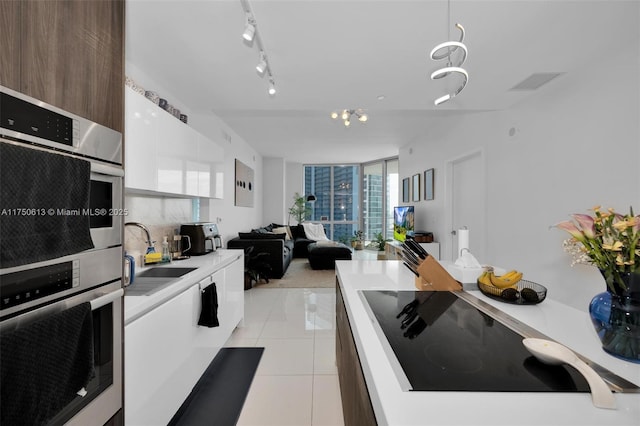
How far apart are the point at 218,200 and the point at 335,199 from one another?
5.31m

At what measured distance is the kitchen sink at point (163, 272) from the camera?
200 cm

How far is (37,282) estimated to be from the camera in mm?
754

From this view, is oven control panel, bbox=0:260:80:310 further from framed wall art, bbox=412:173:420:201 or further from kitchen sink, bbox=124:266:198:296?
framed wall art, bbox=412:173:420:201

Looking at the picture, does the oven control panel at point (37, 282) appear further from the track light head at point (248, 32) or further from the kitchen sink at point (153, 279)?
the track light head at point (248, 32)

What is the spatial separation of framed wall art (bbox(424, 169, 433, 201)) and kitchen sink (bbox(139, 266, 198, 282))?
4571 millimetres

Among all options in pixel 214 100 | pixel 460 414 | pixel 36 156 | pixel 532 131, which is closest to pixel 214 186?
pixel 214 100

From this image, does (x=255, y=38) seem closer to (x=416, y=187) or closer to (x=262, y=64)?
(x=262, y=64)

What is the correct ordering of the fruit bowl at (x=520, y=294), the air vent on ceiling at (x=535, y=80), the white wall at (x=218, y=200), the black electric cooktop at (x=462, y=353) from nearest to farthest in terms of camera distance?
the black electric cooktop at (x=462, y=353)
the fruit bowl at (x=520, y=294)
the white wall at (x=218, y=200)
the air vent on ceiling at (x=535, y=80)

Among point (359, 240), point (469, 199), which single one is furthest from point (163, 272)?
point (359, 240)

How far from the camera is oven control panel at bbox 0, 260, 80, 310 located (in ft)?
2.23

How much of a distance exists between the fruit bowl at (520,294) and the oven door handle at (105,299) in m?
1.64

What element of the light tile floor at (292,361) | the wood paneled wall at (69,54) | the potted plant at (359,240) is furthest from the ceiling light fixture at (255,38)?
the potted plant at (359,240)

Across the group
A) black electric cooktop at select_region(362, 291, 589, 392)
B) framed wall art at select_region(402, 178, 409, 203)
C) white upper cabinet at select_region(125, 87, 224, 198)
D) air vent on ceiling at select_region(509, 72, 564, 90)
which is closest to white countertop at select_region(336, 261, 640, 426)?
black electric cooktop at select_region(362, 291, 589, 392)

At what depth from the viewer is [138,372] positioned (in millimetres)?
1241
